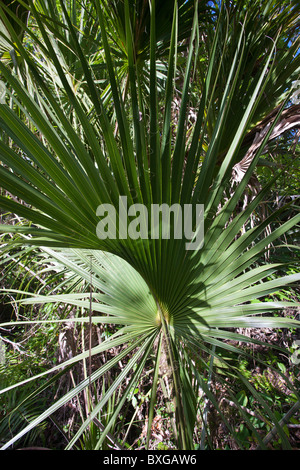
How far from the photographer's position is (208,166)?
0.88 meters

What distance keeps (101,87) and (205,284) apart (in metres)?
1.89

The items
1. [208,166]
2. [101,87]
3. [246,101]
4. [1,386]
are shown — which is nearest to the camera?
[208,166]

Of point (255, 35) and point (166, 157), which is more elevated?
point (255, 35)

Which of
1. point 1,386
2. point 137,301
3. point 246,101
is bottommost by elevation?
point 1,386

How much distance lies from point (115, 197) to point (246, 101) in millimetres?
915

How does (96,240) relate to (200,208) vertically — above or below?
below

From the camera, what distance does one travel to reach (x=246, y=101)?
1.32 meters

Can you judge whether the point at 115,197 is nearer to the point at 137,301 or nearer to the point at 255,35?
the point at 137,301
